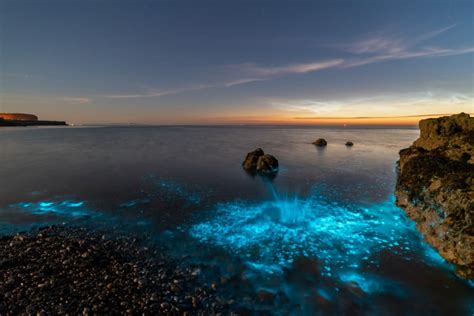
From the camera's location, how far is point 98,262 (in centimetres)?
798

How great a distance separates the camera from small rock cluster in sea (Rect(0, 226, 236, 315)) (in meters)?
6.05

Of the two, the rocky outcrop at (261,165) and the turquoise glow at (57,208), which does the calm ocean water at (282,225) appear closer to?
the turquoise glow at (57,208)

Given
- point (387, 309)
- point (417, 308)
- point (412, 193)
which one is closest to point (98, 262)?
point (387, 309)

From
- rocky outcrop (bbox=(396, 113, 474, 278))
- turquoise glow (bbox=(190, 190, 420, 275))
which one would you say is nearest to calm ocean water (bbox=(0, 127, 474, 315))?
turquoise glow (bbox=(190, 190, 420, 275))

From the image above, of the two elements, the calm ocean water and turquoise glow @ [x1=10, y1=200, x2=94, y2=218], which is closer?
the calm ocean water

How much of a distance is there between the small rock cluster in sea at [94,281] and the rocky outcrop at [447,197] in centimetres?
949

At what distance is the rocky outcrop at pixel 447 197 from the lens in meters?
7.98

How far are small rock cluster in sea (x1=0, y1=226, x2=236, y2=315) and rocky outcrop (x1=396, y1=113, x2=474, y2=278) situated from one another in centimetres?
949

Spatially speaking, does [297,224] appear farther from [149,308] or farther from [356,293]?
[149,308]

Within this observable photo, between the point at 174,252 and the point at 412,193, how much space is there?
46.8 feet

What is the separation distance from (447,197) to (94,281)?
49.2 ft

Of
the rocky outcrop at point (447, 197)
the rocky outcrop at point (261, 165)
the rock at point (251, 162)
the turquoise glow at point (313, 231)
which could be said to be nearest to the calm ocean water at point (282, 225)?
the turquoise glow at point (313, 231)

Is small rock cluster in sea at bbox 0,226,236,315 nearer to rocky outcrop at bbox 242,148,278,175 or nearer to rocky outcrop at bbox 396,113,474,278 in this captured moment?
rocky outcrop at bbox 396,113,474,278

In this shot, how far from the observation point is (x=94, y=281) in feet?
22.8
